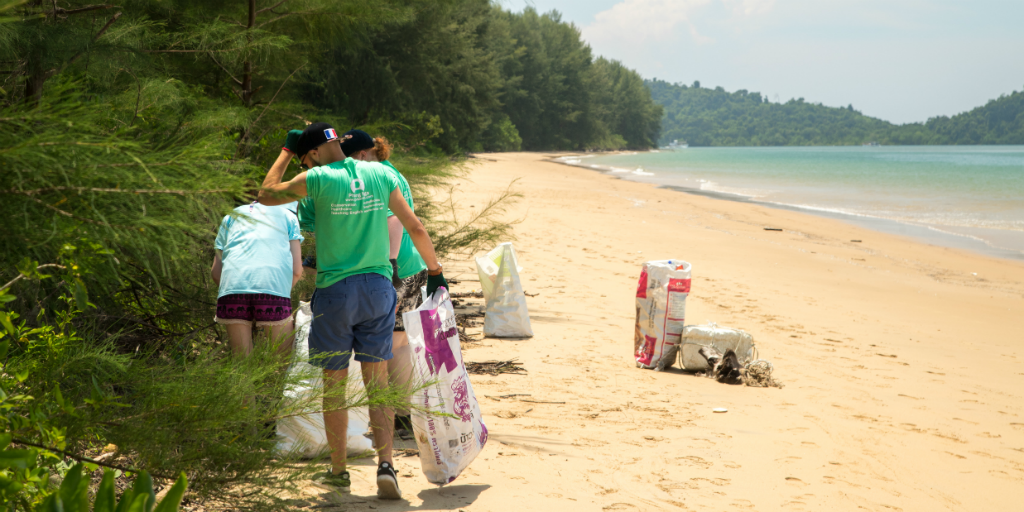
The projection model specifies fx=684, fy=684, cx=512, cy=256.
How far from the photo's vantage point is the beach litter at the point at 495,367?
15.3ft

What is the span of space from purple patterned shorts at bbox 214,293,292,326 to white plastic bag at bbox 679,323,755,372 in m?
2.98

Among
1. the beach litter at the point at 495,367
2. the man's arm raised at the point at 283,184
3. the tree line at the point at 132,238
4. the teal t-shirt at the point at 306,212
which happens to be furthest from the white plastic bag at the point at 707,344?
the man's arm raised at the point at 283,184

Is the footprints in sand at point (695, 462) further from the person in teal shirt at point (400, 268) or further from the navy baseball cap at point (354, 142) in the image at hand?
the navy baseball cap at point (354, 142)

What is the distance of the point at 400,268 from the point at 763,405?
97.0 inches

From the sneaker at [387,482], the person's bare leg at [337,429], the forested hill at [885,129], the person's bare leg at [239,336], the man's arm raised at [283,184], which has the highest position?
the forested hill at [885,129]

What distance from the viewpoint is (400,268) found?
140 inches

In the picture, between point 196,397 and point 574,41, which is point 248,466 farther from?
point 574,41

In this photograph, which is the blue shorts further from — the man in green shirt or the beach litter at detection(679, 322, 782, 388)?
the beach litter at detection(679, 322, 782, 388)

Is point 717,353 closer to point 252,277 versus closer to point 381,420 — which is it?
point 381,420

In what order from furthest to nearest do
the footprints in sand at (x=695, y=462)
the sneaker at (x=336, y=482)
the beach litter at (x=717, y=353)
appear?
1. the beach litter at (x=717, y=353)
2. the footprints in sand at (x=695, y=462)
3. the sneaker at (x=336, y=482)

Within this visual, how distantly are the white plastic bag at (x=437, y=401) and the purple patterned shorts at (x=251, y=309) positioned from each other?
659 millimetres

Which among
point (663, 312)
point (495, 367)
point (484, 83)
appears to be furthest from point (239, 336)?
point (484, 83)

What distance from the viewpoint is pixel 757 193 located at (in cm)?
2648

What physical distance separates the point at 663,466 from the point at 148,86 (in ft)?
9.59
